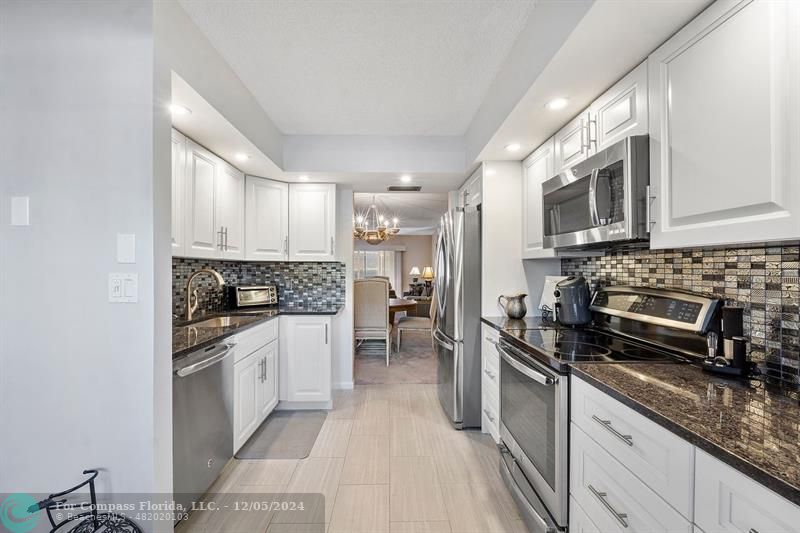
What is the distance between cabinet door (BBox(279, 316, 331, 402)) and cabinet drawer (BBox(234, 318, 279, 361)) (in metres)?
0.17

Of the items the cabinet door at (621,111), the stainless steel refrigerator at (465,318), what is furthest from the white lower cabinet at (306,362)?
the cabinet door at (621,111)

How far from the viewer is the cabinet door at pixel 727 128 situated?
2.94ft

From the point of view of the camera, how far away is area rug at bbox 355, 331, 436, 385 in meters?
4.01

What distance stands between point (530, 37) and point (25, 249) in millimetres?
2224

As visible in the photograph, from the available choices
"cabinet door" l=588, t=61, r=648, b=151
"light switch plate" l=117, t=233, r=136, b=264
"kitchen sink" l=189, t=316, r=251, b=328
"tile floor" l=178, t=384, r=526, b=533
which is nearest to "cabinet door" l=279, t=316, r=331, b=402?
"tile floor" l=178, t=384, r=526, b=533

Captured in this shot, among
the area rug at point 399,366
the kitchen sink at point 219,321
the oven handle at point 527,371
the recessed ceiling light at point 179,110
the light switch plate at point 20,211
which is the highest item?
the recessed ceiling light at point 179,110

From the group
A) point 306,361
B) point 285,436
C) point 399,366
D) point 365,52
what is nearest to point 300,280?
point 306,361

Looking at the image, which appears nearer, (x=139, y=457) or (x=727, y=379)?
(x=727, y=379)

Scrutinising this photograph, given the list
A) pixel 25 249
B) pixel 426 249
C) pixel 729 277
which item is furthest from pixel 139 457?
pixel 426 249

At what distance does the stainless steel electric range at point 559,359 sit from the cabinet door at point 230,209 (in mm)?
2173

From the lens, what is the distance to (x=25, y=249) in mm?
1307

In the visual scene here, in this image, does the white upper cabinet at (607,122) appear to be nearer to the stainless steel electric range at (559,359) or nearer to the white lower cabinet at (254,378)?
the stainless steel electric range at (559,359)

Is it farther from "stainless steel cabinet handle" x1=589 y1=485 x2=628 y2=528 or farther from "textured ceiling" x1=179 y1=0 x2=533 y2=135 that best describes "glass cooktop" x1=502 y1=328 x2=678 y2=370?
"textured ceiling" x1=179 y1=0 x2=533 y2=135

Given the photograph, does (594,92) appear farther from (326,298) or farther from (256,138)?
(326,298)
